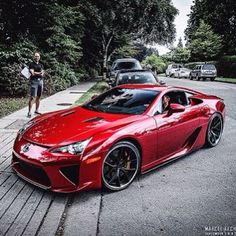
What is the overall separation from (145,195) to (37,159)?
4.78 ft

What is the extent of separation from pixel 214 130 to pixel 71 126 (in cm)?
322

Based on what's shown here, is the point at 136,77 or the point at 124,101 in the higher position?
the point at 124,101

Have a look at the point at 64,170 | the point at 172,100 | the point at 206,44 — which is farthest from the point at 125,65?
the point at 206,44

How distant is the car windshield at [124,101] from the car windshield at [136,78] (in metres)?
6.10

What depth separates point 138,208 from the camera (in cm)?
391

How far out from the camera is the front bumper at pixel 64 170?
395 cm

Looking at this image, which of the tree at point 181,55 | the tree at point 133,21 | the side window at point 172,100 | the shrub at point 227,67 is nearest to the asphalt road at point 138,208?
the side window at point 172,100

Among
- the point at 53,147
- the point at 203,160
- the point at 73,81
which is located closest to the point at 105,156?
the point at 53,147

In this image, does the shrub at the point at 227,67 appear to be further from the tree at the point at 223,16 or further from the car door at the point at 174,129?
the car door at the point at 174,129

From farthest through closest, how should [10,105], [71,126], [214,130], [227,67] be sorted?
[227,67] < [10,105] < [214,130] < [71,126]

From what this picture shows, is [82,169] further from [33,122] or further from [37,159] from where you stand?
[33,122]

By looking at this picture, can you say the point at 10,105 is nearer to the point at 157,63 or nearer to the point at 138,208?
the point at 138,208

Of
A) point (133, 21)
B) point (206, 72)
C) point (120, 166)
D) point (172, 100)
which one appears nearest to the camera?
point (120, 166)

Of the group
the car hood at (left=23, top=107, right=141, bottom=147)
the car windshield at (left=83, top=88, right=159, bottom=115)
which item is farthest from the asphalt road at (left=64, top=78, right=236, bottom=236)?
the car windshield at (left=83, top=88, right=159, bottom=115)
